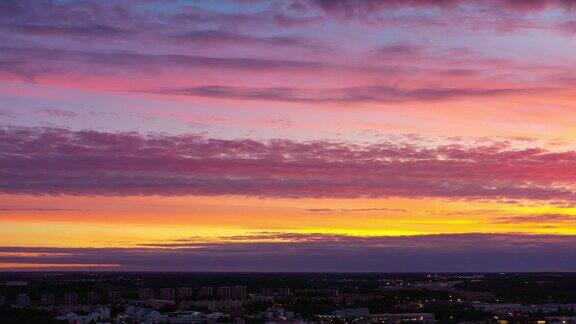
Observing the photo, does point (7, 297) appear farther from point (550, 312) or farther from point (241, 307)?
point (550, 312)

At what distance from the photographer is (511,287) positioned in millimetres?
162375

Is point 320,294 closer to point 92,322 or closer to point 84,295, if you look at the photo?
point 84,295

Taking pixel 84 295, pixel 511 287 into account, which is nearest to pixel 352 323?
pixel 84 295

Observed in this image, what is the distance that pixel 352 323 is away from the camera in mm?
83750

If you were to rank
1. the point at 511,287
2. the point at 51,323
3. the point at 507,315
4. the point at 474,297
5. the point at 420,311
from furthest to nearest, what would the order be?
the point at 511,287, the point at 474,297, the point at 420,311, the point at 507,315, the point at 51,323

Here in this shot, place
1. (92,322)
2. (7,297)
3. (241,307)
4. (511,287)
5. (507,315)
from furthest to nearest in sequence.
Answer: (511,287) → (7,297) → (241,307) → (507,315) → (92,322)

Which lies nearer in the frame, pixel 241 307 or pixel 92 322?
pixel 92 322

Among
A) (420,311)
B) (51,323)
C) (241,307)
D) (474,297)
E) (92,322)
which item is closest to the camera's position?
(51,323)

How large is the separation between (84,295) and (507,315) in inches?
2767

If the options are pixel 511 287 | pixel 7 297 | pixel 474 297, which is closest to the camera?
pixel 7 297

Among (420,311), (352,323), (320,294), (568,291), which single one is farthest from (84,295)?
(568,291)

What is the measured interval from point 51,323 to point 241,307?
1688 inches

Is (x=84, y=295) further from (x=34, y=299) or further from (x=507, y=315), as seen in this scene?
(x=507, y=315)

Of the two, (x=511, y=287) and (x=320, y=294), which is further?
(x=511, y=287)
